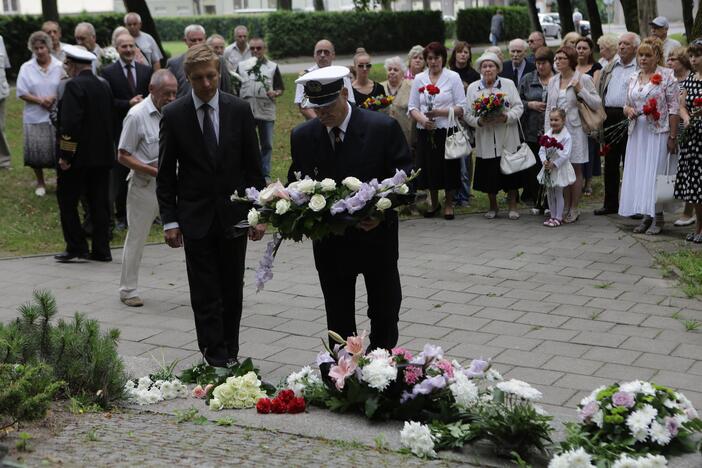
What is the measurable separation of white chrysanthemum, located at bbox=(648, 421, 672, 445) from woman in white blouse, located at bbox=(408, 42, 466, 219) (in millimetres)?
8359

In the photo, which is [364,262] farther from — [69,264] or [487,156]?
[487,156]

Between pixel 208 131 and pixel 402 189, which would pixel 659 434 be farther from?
pixel 208 131

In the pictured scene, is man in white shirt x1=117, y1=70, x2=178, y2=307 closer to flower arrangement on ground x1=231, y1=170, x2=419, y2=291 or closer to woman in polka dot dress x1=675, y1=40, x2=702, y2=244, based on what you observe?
flower arrangement on ground x1=231, y1=170, x2=419, y2=291

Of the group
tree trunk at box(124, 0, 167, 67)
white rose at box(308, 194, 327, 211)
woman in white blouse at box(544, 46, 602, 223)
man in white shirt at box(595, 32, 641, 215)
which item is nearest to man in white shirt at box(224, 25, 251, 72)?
woman in white blouse at box(544, 46, 602, 223)

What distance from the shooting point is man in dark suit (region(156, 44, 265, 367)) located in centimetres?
722

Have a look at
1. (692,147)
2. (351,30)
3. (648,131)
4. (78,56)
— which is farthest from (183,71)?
(351,30)

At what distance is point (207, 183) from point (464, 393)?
7.77ft

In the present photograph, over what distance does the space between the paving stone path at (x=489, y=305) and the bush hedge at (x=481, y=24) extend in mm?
34981

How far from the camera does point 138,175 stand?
31.8 feet

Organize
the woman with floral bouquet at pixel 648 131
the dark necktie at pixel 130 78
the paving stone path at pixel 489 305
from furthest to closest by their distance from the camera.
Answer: the dark necktie at pixel 130 78 → the woman with floral bouquet at pixel 648 131 → the paving stone path at pixel 489 305

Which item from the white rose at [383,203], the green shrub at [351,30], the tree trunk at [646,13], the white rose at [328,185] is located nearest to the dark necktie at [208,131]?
the white rose at [328,185]

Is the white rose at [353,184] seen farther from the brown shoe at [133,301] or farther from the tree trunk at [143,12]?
the tree trunk at [143,12]

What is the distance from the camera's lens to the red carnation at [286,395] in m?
6.31

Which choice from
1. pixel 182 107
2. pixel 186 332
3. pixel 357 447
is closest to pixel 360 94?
pixel 186 332
